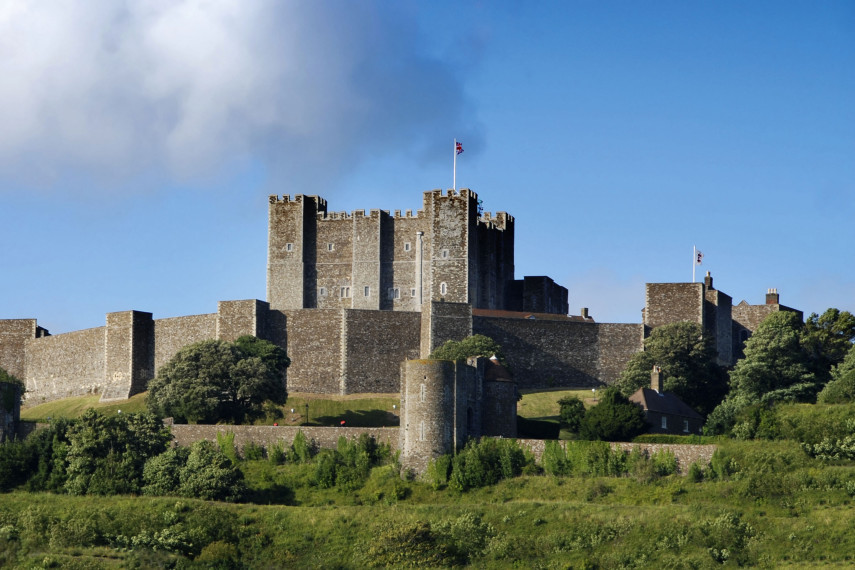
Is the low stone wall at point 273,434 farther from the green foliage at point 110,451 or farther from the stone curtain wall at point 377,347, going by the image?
the stone curtain wall at point 377,347

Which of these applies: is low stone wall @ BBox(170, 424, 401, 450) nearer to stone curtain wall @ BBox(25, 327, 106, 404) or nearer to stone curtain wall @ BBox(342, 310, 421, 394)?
stone curtain wall @ BBox(342, 310, 421, 394)

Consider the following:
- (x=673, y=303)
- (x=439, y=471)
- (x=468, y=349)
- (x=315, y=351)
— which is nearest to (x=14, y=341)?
(x=315, y=351)

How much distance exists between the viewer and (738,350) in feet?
330

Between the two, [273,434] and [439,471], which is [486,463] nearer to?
[439,471]

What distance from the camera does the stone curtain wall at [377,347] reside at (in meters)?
97.0

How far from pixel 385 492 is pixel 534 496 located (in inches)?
261

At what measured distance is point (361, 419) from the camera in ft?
298

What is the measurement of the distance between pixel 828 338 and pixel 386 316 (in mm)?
26103

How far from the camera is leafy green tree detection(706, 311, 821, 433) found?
8556cm

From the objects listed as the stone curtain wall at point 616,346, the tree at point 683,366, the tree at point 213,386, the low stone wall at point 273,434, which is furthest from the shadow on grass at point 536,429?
the stone curtain wall at point 616,346

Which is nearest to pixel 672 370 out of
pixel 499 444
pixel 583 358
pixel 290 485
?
pixel 583 358

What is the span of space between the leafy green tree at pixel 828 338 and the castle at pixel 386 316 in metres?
6.90

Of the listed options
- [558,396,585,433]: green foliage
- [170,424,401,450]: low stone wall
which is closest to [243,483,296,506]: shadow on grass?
[170,424,401,450]: low stone wall

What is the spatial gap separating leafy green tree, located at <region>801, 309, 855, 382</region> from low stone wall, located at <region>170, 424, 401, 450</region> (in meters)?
28.1
